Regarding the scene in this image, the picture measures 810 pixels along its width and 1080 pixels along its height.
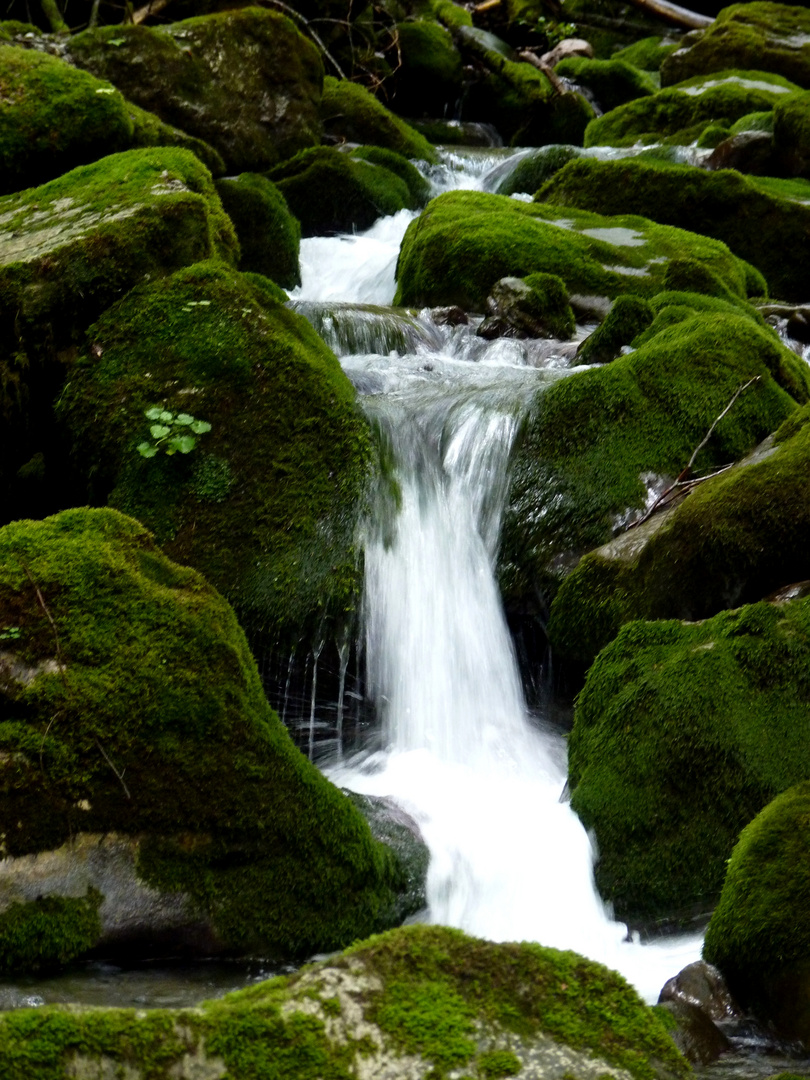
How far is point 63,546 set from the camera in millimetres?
3814

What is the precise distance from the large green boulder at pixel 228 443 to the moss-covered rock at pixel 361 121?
28.8 ft

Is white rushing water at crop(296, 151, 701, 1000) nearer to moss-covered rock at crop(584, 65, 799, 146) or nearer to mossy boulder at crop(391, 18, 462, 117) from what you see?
moss-covered rock at crop(584, 65, 799, 146)

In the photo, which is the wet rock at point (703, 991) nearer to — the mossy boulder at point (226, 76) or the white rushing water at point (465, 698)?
the white rushing water at point (465, 698)

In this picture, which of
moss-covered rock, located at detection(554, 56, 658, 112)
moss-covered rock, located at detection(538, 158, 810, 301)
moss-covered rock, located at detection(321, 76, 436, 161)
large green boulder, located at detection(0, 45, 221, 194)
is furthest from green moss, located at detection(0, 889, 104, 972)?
moss-covered rock, located at detection(554, 56, 658, 112)

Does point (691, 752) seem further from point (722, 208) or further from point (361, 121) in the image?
point (361, 121)

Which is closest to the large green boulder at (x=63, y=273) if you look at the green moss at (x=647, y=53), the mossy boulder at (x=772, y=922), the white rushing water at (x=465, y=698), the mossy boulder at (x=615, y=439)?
the white rushing water at (x=465, y=698)

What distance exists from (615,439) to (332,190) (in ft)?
24.0

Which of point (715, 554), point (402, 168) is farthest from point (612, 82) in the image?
point (715, 554)

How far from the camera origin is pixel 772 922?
315 centimetres

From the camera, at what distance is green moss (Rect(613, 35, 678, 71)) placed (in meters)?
22.4

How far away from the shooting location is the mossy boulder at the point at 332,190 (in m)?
12.1

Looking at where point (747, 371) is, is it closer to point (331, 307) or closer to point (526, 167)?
point (331, 307)

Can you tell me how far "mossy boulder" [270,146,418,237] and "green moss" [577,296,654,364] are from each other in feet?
17.9

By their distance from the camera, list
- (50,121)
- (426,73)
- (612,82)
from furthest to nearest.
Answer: (612,82) < (426,73) < (50,121)
